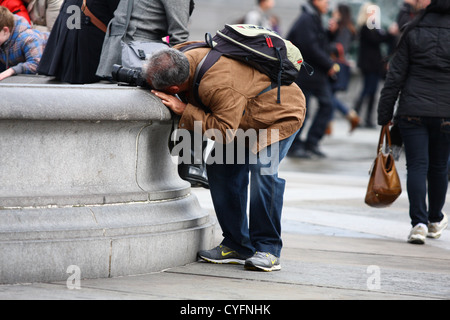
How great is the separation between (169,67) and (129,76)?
17.1 inches

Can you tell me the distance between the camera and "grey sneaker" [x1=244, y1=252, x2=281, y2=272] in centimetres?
520

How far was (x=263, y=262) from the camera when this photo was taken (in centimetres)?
521

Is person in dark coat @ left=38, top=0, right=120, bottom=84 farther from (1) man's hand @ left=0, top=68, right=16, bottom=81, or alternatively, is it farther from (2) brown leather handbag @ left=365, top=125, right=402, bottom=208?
(2) brown leather handbag @ left=365, top=125, right=402, bottom=208

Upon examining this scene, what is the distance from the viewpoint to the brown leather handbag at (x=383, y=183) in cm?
674

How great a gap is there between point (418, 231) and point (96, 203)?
2634mm

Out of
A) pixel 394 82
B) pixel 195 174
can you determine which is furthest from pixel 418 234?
pixel 195 174

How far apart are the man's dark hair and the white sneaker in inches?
97.8

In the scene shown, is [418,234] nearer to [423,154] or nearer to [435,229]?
[435,229]

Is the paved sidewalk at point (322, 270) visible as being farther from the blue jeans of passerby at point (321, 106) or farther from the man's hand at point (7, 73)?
the blue jeans of passerby at point (321, 106)

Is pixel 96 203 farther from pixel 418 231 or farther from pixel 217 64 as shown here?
pixel 418 231

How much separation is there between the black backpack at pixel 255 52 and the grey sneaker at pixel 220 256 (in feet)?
3.27

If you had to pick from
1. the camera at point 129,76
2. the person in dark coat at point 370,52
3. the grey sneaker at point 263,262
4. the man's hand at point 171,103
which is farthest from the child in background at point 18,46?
the person in dark coat at point 370,52

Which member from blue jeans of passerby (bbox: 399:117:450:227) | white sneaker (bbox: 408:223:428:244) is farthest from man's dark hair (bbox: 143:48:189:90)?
white sneaker (bbox: 408:223:428:244)

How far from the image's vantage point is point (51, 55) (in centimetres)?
658
